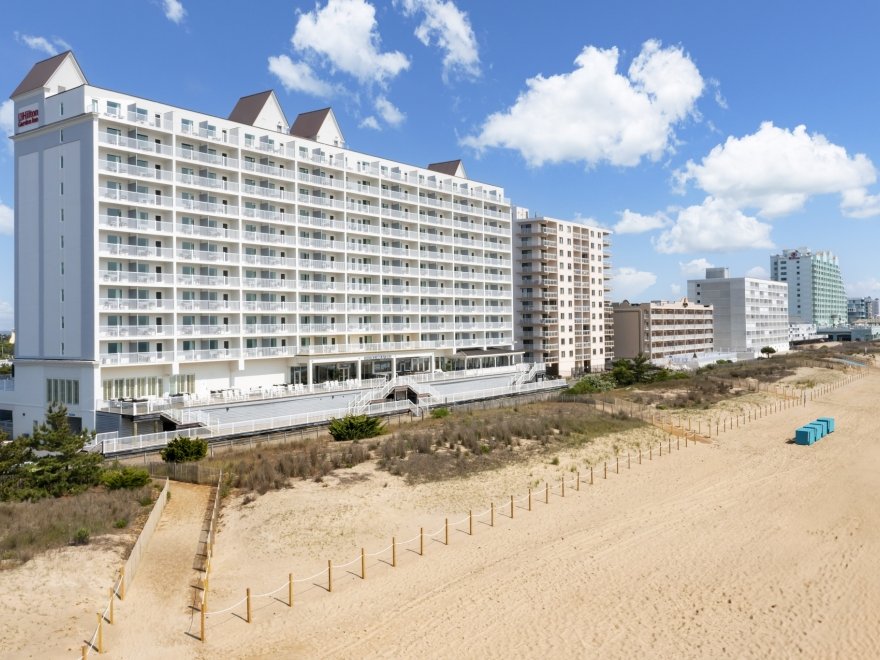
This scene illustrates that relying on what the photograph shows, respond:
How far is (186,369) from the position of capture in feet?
169

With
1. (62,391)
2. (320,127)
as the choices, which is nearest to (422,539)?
(62,391)

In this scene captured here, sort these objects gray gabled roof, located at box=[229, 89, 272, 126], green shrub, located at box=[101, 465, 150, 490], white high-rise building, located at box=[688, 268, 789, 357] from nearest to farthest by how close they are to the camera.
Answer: green shrub, located at box=[101, 465, 150, 490]
gray gabled roof, located at box=[229, 89, 272, 126]
white high-rise building, located at box=[688, 268, 789, 357]

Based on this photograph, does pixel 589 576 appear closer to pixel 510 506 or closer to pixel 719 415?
pixel 510 506

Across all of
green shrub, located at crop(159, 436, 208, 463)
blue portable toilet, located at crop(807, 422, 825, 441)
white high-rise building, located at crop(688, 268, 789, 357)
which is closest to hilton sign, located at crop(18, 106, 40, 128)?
green shrub, located at crop(159, 436, 208, 463)

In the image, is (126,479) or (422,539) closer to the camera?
(422,539)

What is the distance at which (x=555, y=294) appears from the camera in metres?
96.6

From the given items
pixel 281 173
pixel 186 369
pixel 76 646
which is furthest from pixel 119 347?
pixel 76 646

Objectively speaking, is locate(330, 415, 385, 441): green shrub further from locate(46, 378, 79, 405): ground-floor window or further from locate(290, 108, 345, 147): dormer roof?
locate(290, 108, 345, 147): dormer roof

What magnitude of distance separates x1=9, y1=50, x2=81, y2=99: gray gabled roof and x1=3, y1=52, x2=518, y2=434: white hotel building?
0.17 m

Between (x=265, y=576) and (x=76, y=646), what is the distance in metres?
6.58

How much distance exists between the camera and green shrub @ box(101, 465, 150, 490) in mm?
29641

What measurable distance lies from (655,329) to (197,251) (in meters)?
89.3

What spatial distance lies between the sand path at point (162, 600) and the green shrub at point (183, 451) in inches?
396

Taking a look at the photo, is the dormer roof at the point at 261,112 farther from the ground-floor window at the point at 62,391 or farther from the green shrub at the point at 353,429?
the green shrub at the point at 353,429
